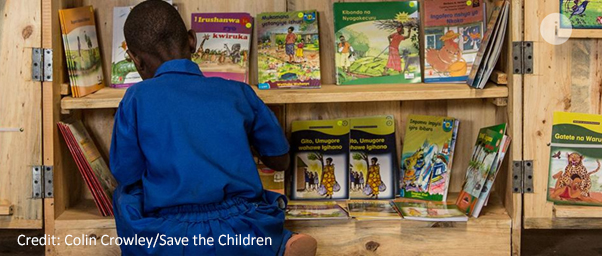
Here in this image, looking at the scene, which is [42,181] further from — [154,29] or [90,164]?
[154,29]

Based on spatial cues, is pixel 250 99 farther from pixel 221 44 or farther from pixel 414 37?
pixel 414 37

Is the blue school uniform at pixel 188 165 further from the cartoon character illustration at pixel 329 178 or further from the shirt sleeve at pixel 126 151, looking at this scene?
the cartoon character illustration at pixel 329 178

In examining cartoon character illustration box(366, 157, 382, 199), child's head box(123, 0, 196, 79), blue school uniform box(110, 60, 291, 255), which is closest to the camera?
blue school uniform box(110, 60, 291, 255)

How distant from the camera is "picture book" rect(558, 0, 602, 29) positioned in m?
2.51

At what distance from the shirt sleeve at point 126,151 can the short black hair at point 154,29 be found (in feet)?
0.61

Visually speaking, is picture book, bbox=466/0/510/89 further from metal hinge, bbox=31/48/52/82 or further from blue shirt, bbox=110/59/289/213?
metal hinge, bbox=31/48/52/82

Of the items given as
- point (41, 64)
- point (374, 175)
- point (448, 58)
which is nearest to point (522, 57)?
point (448, 58)

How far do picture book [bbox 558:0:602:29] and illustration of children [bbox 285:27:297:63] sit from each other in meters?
0.94

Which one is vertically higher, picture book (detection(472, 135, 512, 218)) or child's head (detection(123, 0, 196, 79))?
child's head (detection(123, 0, 196, 79))

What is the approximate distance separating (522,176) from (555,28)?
1.66ft

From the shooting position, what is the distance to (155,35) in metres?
2.16

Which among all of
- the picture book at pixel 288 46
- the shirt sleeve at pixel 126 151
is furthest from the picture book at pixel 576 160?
the shirt sleeve at pixel 126 151

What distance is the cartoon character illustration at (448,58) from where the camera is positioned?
9.26 feet

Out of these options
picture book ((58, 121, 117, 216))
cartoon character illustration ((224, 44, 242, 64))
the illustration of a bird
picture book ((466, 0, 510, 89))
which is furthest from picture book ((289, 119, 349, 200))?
the illustration of a bird
